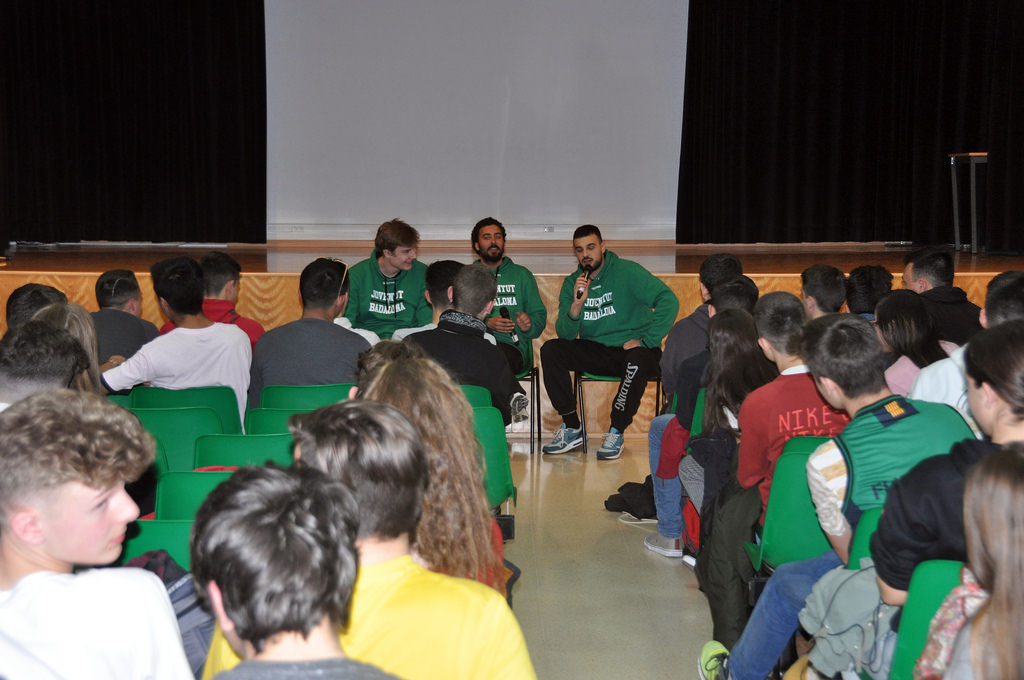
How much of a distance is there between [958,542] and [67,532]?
4.98 feet

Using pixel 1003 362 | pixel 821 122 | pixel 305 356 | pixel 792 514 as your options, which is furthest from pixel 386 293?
pixel 821 122

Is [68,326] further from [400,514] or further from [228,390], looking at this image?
[400,514]

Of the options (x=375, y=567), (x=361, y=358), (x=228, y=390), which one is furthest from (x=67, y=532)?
(x=228, y=390)

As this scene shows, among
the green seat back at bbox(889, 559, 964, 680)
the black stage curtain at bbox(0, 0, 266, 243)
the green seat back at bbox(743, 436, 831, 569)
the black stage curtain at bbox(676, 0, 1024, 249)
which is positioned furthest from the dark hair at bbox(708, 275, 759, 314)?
the black stage curtain at bbox(0, 0, 266, 243)

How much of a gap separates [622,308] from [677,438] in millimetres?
2065

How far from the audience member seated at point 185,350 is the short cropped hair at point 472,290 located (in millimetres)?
877

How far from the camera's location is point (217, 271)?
4.46 metres

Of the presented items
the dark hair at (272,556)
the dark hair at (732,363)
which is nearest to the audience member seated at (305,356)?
the dark hair at (732,363)

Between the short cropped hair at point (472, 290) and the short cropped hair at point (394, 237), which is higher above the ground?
the short cropped hair at point (394, 237)

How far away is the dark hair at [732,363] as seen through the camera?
3264 millimetres

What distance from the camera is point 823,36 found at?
10156 mm

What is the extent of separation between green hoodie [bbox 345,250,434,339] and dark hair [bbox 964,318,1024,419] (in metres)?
4.10

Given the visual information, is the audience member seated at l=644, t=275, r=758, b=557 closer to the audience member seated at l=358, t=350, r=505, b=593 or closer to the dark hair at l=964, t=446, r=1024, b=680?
the audience member seated at l=358, t=350, r=505, b=593

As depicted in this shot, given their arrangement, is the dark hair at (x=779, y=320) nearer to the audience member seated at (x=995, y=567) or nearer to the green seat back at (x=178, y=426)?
the audience member seated at (x=995, y=567)
